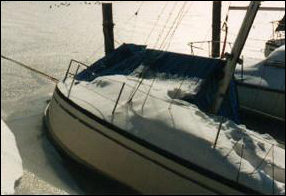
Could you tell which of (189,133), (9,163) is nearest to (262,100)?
(189,133)

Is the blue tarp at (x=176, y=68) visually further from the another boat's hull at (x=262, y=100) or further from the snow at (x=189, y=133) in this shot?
the another boat's hull at (x=262, y=100)

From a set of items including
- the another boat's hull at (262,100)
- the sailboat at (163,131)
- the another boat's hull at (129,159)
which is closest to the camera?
the another boat's hull at (129,159)

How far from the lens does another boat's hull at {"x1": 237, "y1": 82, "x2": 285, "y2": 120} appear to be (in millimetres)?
15428

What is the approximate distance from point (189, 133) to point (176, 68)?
13.2 ft

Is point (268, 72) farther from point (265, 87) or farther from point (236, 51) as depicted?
point (236, 51)

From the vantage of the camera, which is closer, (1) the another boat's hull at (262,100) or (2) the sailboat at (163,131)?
(2) the sailboat at (163,131)

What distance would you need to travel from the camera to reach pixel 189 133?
9.77 meters

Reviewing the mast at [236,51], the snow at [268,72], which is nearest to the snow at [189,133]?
the mast at [236,51]

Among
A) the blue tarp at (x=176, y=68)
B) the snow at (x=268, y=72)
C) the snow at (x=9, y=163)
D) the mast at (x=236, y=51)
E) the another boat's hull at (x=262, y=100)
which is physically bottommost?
the snow at (x=9, y=163)

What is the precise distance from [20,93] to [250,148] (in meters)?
14.2

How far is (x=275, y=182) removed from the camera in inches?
332

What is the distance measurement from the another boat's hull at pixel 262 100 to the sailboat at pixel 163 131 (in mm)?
3878

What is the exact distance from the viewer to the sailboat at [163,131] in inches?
348

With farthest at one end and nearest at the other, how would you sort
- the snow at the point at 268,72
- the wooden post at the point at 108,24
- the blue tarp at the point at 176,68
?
the wooden post at the point at 108,24 < the snow at the point at 268,72 < the blue tarp at the point at 176,68
